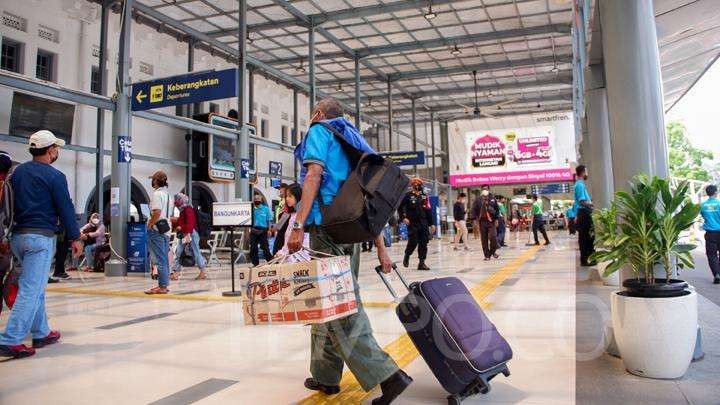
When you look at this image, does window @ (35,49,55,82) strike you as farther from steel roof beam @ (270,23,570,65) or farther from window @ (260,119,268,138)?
window @ (260,119,268,138)

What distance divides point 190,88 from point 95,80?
572cm

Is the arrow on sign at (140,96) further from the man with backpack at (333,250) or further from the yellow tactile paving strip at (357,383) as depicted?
the man with backpack at (333,250)

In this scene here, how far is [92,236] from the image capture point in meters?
10.5

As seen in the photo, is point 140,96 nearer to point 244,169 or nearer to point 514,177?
point 244,169

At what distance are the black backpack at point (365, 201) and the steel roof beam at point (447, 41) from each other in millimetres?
15896

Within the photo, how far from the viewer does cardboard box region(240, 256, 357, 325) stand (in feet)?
6.43

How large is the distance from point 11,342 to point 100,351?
54 cm

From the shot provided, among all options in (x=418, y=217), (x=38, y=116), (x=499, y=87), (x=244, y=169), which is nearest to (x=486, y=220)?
(x=418, y=217)

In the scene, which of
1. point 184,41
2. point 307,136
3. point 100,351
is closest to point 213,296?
point 100,351

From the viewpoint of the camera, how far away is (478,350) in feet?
7.20

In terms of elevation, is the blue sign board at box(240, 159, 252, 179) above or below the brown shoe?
above

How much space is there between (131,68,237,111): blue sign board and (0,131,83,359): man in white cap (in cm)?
562

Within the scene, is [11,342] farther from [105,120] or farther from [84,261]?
[105,120]

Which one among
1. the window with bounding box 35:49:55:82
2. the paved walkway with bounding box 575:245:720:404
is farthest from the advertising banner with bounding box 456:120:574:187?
the paved walkway with bounding box 575:245:720:404
